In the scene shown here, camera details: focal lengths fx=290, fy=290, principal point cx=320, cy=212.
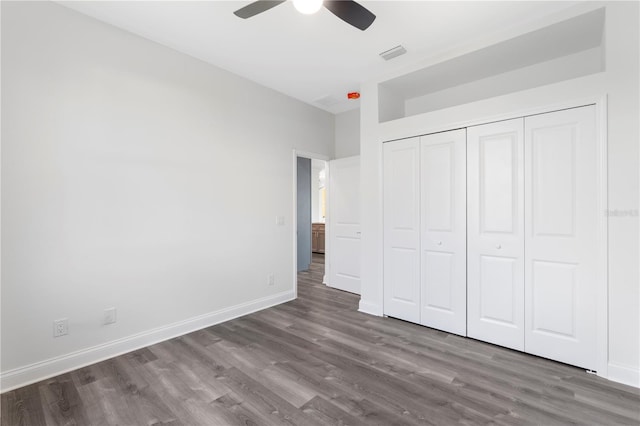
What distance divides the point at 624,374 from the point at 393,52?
11.0 ft

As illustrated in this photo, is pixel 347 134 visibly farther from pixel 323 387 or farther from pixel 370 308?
pixel 323 387

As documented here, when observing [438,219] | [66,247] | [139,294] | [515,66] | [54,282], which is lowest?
[139,294]

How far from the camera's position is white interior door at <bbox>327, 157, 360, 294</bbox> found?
14.8 ft

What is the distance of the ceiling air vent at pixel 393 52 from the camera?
2.96 meters

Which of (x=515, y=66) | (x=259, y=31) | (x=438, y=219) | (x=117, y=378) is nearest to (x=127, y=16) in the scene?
(x=259, y=31)

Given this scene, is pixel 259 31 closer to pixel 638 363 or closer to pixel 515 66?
pixel 515 66

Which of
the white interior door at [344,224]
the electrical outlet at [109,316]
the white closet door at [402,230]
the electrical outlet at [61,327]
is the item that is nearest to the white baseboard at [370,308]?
the white closet door at [402,230]

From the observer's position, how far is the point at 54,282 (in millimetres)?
2307

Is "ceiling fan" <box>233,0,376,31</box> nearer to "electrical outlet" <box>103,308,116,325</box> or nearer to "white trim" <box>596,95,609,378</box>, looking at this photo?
"white trim" <box>596,95,609,378</box>

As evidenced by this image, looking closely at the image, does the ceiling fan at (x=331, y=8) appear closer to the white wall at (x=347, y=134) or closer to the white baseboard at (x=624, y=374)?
the white wall at (x=347, y=134)

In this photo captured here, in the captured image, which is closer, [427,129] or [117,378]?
[117,378]

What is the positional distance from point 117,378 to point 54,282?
0.91m

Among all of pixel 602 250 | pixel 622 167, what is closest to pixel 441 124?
pixel 622 167

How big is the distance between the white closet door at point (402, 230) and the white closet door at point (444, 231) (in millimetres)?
83
